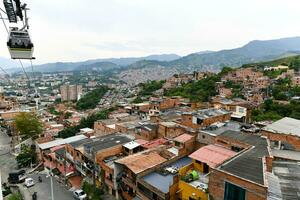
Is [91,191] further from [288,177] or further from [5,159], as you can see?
[5,159]

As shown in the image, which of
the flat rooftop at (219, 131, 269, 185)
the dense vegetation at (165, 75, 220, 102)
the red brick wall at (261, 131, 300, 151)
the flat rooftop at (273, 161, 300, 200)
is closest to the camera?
the flat rooftop at (273, 161, 300, 200)

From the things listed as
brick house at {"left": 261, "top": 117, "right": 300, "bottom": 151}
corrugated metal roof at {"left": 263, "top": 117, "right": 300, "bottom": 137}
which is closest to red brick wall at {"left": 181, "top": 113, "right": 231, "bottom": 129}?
corrugated metal roof at {"left": 263, "top": 117, "right": 300, "bottom": 137}

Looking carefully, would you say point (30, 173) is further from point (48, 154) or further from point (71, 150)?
point (71, 150)

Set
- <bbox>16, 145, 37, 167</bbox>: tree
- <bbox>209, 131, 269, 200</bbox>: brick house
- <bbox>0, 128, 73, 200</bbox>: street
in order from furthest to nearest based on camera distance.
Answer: <bbox>16, 145, 37, 167</bbox>: tree, <bbox>0, 128, 73, 200</bbox>: street, <bbox>209, 131, 269, 200</bbox>: brick house

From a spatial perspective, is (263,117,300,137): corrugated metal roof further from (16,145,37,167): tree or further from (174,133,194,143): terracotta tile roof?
(16,145,37,167): tree

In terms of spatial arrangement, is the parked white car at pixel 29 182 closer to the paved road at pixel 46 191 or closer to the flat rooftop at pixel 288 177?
the paved road at pixel 46 191

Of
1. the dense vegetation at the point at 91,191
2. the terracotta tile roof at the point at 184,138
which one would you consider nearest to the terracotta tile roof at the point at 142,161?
the terracotta tile roof at the point at 184,138

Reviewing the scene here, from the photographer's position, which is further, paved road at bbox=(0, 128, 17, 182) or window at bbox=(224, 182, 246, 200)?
paved road at bbox=(0, 128, 17, 182)

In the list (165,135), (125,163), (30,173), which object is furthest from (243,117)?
(30,173)
